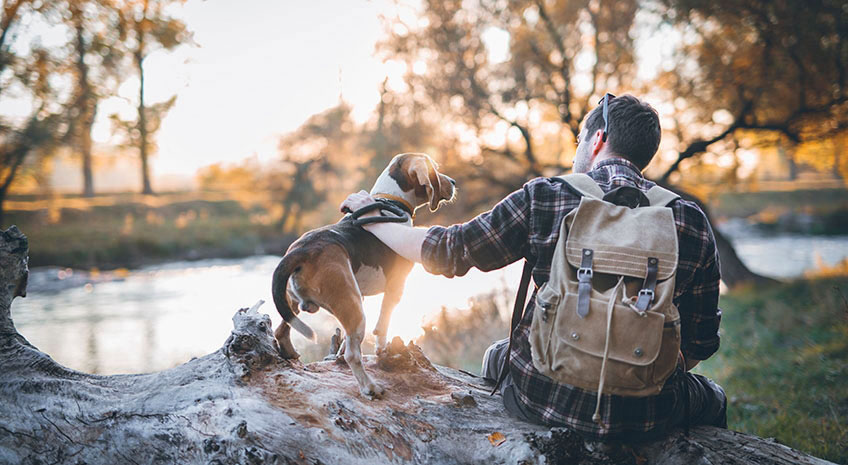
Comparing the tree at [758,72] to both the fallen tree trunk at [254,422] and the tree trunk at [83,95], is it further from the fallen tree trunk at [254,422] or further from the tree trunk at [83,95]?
the tree trunk at [83,95]

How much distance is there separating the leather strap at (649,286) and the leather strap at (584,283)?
0.17 metres

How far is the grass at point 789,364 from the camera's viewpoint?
399 centimetres

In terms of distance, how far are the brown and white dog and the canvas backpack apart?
2.97ft

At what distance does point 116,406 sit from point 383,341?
1308 millimetres

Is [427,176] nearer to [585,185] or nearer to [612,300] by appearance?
[585,185]

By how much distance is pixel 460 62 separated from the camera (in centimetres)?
1081

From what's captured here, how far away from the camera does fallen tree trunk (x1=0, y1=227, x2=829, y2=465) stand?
6.56ft

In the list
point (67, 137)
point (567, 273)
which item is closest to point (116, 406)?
point (567, 273)

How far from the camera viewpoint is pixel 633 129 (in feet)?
7.10

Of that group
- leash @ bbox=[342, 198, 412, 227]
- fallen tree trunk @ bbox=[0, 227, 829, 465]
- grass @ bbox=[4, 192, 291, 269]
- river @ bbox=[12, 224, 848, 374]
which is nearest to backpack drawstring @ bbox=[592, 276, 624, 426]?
fallen tree trunk @ bbox=[0, 227, 829, 465]

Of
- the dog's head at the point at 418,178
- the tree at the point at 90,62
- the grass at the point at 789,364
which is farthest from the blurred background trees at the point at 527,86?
the dog's head at the point at 418,178

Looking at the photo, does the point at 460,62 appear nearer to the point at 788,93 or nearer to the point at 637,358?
the point at 788,93

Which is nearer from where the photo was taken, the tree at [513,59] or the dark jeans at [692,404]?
the dark jeans at [692,404]

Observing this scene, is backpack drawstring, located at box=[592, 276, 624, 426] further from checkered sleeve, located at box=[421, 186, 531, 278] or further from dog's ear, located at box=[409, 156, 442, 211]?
dog's ear, located at box=[409, 156, 442, 211]
